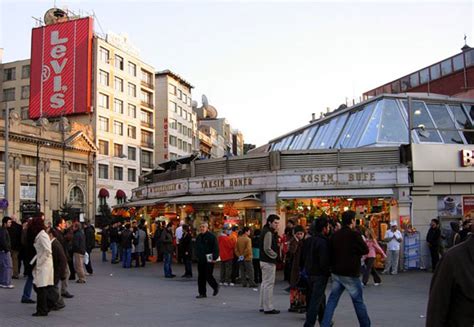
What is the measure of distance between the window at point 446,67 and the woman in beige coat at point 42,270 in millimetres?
28642

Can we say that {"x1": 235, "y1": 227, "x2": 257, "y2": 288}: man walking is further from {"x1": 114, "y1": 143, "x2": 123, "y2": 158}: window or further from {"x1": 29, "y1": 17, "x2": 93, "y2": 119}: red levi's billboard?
{"x1": 114, "y1": 143, "x2": 123, "y2": 158}: window

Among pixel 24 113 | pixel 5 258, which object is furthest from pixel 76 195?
pixel 5 258

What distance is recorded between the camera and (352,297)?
7.80m

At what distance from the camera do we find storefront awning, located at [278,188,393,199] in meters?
19.0

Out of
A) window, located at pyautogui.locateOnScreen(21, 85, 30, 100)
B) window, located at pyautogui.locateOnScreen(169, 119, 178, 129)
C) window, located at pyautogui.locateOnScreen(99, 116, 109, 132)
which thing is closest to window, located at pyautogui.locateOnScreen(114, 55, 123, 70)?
window, located at pyautogui.locateOnScreen(99, 116, 109, 132)

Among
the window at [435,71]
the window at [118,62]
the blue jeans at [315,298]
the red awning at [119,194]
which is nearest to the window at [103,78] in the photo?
the window at [118,62]

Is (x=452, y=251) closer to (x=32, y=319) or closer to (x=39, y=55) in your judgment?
(x=32, y=319)

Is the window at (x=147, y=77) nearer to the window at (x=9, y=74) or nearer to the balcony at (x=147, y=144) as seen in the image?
the balcony at (x=147, y=144)

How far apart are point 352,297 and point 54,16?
62.7m

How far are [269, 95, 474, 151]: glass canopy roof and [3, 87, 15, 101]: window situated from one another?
2038 inches

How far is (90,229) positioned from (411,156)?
12022 mm

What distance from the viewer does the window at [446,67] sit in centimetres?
3288

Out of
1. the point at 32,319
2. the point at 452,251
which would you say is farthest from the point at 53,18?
the point at 452,251

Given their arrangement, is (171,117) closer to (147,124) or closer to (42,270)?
(147,124)
